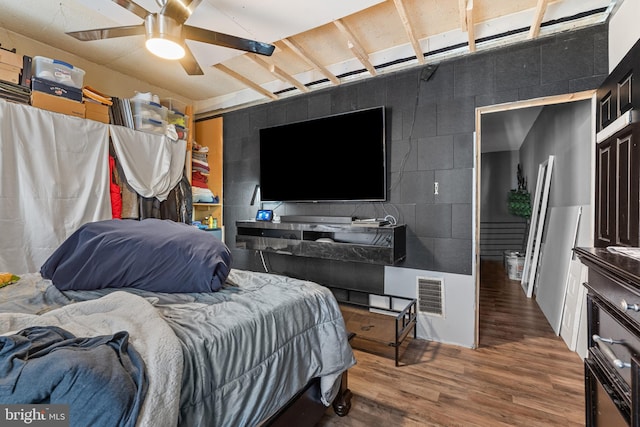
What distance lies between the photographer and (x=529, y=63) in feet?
7.44

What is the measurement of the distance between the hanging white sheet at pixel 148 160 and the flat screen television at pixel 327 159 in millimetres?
954

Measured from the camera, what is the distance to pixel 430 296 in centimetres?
263

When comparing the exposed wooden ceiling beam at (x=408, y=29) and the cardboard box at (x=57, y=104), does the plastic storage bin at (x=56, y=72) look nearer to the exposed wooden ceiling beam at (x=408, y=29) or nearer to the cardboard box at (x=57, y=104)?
the cardboard box at (x=57, y=104)

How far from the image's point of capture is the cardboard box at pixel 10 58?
2186 mm

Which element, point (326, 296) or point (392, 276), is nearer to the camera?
point (326, 296)

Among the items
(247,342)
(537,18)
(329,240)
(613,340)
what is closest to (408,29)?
(537,18)

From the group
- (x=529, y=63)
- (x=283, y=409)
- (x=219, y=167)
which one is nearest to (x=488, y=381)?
(x=283, y=409)

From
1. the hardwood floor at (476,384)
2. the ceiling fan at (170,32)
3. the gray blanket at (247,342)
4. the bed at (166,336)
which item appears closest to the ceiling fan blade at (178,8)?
the ceiling fan at (170,32)

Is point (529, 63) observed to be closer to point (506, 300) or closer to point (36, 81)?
point (506, 300)

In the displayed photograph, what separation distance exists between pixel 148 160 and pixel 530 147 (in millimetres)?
5382

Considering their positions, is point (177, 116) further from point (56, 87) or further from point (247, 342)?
point (247, 342)

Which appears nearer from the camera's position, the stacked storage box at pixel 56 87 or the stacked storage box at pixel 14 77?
the stacked storage box at pixel 14 77

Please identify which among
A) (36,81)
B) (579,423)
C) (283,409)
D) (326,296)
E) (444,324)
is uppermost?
(36,81)

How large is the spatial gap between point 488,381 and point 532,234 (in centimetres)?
287
